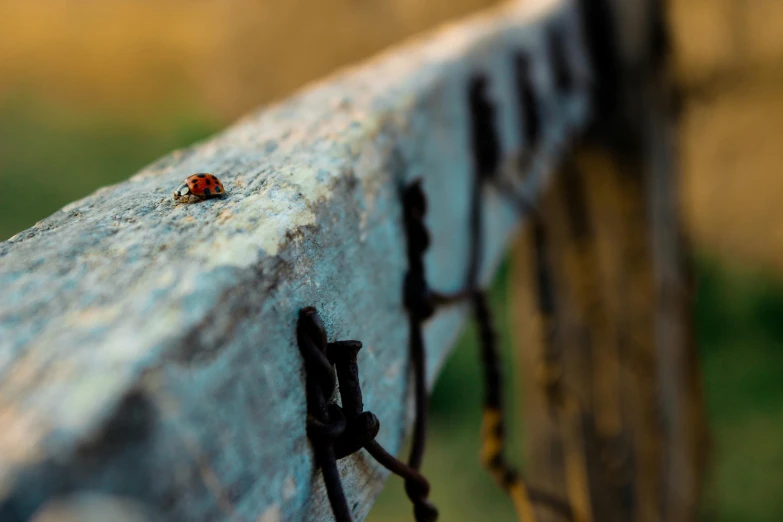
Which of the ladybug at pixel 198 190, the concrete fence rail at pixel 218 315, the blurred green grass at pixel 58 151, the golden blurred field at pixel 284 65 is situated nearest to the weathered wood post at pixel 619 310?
the golden blurred field at pixel 284 65

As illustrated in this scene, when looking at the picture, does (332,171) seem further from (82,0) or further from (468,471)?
(82,0)

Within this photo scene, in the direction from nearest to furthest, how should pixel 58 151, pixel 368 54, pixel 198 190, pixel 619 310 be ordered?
pixel 198 190, pixel 619 310, pixel 368 54, pixel 58 151

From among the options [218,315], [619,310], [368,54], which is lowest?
[619,310]

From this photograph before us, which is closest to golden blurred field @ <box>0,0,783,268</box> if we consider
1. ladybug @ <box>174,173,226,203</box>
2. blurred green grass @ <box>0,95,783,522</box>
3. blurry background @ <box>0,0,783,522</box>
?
blurry background @ <box>0,0,783,522</box>

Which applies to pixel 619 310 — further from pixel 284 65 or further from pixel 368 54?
pixel 284 65

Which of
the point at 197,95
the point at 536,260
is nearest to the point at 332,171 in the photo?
the point at 536,260

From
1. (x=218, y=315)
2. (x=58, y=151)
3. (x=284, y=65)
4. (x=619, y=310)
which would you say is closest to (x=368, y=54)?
(x=284, y=65)

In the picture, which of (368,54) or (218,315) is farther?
(368,54)

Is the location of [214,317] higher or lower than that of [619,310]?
higher
